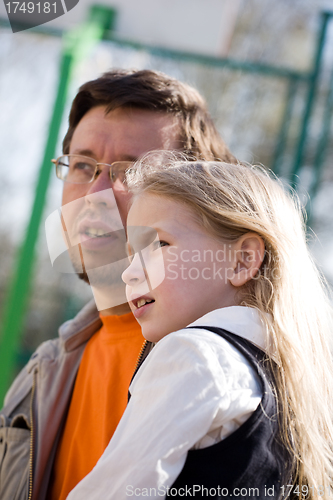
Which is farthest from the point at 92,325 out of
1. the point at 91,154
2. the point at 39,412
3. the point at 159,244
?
the point at 159,244

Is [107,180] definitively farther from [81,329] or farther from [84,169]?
[81,329]

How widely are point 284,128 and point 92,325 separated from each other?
2870 millimetres

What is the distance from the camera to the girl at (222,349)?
765 millimetres

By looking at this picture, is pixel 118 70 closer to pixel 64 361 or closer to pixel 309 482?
pixel 64 361

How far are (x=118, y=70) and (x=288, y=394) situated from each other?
62.7 inches

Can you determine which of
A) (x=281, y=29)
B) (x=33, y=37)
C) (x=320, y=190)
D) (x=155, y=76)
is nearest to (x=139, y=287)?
(x=155, y=76)

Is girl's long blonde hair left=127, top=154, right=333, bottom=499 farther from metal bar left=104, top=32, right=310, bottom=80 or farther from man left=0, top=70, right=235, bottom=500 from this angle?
metal bar left=104, top=32, right=310, bottom=80

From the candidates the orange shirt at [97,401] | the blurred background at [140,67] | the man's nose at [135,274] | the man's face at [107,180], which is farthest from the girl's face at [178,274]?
the blurred background at [140,67]

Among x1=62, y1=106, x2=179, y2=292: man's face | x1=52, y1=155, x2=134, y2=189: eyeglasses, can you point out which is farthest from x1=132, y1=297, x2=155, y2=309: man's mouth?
x1=52, y1=155, x2=134, y2=189: eyeglasses

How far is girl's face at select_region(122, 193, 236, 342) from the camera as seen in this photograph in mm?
1041

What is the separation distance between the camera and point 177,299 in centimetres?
104

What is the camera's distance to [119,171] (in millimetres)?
1617

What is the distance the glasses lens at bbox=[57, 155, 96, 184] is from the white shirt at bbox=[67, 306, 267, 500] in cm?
102

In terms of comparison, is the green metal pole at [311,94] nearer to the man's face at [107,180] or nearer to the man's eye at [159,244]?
the man's face at [107,180]
